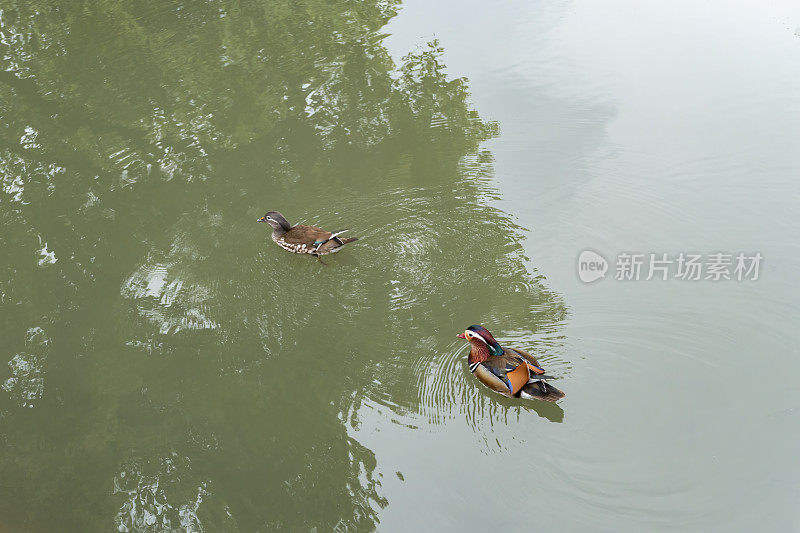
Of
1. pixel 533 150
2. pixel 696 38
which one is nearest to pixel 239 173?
pixel 533 150

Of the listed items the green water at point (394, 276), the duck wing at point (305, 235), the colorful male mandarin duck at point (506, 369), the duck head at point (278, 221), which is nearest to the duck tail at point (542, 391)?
the colorful male mandarin duck at point (506, 369)

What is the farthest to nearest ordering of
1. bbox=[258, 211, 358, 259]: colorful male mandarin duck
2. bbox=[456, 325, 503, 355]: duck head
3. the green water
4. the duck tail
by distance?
Result: bbox=[258, 211, 358, 259]: colorful male mandarin duck
bbox=[456, 325, 503, 355]: duck head
the duck tail
the green water

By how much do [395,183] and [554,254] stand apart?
197cm

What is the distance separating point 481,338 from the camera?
5.15 meters

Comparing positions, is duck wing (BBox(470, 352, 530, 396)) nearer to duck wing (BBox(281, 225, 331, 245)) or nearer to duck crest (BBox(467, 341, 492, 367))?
duck crest (BBox(467, 341, 492, 367))

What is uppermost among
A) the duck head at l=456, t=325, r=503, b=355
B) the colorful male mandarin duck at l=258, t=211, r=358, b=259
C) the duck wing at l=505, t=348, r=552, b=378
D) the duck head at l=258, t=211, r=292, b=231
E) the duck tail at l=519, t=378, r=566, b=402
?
the duck head at l=258, t=211, r=292, b=231

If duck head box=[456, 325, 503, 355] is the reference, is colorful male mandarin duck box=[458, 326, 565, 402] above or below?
below

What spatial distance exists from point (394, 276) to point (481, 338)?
4.15 ft

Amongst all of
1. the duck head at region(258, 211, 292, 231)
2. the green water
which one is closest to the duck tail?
the green water

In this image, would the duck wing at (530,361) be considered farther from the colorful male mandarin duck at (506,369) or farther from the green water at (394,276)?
the green water at (394,276)

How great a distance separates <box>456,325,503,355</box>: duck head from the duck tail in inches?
14.0

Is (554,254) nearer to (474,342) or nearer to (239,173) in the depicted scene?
(474,342)

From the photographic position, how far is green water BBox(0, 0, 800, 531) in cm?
475

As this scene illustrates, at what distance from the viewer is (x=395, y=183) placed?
715 centimetres
